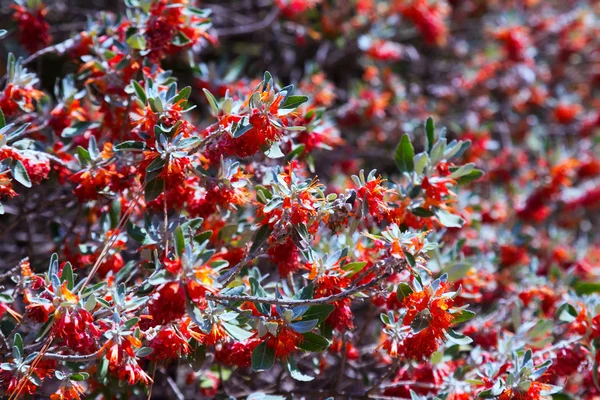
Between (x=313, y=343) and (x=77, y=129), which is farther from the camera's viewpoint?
(x=77, y=129)

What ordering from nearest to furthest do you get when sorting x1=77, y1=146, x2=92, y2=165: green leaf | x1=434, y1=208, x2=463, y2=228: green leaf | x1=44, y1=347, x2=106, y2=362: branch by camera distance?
1. x1=44, y1=347, x2=106, y2=362: branch
2. x1=77, y1=146, x2=92, y2=165: green leaf
3. x1=434, y1=208, x2=463, y2=228: green leaf

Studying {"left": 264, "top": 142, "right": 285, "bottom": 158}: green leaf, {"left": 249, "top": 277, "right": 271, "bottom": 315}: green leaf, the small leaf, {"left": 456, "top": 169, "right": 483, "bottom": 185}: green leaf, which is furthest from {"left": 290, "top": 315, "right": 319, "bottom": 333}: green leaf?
{"left": 456, "top": 169, "right": 483, "bottom": 185}: green leaf

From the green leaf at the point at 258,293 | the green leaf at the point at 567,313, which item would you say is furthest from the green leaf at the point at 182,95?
the green leaf at the point at 567,313

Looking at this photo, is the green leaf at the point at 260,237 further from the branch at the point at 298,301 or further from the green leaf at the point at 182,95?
the green leaf at the point at 182,95

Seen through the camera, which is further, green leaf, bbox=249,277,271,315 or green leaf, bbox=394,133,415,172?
green leaf, bbox=394,133,415,172

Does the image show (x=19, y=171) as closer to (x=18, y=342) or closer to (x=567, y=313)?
→ (x=18, y=342)

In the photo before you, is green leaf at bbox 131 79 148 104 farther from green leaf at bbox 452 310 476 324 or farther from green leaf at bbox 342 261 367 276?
green leaf at bbox 452 310 476 324

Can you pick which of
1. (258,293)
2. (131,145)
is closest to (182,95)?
(131,145)

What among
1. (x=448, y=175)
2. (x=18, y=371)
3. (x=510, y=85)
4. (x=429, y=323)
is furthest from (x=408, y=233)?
(x=510, y=85)
